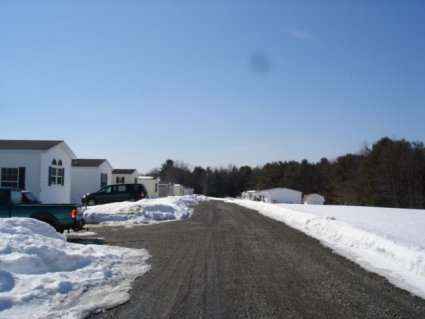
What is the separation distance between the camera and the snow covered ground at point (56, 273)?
260 inches

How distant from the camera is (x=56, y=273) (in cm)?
856

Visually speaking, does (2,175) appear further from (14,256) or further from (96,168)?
(14,256)

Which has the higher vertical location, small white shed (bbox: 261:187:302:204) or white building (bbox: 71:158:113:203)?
white building (bbox: 71:158:113:203)

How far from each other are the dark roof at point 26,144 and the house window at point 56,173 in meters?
1.34

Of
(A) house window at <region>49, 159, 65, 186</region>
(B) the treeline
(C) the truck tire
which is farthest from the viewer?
(B) the treeline

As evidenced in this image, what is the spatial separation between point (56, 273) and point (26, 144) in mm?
26228

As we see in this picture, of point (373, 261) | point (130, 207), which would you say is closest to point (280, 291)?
point (373, 261)

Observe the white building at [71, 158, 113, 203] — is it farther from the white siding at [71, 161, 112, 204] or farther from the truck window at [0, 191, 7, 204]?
the truck window at [0, 191, 7, 204]

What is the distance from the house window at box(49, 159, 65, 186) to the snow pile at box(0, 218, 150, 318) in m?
21.3

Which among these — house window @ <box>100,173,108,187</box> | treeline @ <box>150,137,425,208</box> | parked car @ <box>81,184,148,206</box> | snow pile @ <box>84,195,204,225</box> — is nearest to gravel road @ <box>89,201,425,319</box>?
snow pile @ <box>84,195,204,225</box>

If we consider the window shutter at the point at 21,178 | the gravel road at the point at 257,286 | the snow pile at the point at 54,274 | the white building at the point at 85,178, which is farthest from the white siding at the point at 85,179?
the snow pile at the point at 54,274

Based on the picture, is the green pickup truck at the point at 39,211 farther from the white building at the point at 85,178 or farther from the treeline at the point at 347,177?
the treeline at the point at 347,177

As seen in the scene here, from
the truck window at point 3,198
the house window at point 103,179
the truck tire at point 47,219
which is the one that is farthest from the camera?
the house window at point 103,179

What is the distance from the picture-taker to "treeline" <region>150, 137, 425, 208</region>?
7638cm
